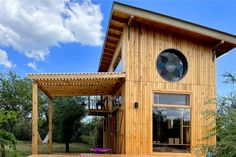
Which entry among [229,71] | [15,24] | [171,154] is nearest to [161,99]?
[171,154]

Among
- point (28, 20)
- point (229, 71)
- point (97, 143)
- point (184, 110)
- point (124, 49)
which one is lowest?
point (97, 143)

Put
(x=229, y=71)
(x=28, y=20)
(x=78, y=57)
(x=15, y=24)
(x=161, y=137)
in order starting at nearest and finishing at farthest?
(x=229, y=71), (x=161, y=137), (x=28, y=20), (x=15, y=24), (x=78, y=57)

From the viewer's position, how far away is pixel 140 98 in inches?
410

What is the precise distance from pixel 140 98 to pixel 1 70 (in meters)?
10.7

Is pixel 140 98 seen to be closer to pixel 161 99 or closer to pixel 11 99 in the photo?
pixel 161 99

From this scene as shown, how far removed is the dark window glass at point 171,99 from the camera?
10.6m

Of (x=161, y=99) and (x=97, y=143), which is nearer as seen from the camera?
(x=161, y=99)

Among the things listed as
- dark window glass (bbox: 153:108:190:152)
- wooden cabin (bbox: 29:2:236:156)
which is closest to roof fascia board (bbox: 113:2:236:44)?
wooden cabin (bbox: 29:2:236:156)

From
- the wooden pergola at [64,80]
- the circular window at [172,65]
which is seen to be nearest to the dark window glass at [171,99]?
the circular window at [172,65]

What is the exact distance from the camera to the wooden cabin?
1022cm

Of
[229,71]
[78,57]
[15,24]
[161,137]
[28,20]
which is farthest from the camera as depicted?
[78,57]

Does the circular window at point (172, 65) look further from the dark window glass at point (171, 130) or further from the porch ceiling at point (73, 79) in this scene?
the porch ceiling at point (73, 79)

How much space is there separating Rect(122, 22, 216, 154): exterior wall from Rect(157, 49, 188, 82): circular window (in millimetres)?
154

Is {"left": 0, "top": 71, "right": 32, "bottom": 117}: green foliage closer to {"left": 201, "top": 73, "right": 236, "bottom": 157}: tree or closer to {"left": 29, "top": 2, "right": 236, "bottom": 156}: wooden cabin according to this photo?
{"left": 29, "top": 2, "right": 236, "bottom": 156}: wooden cabin
